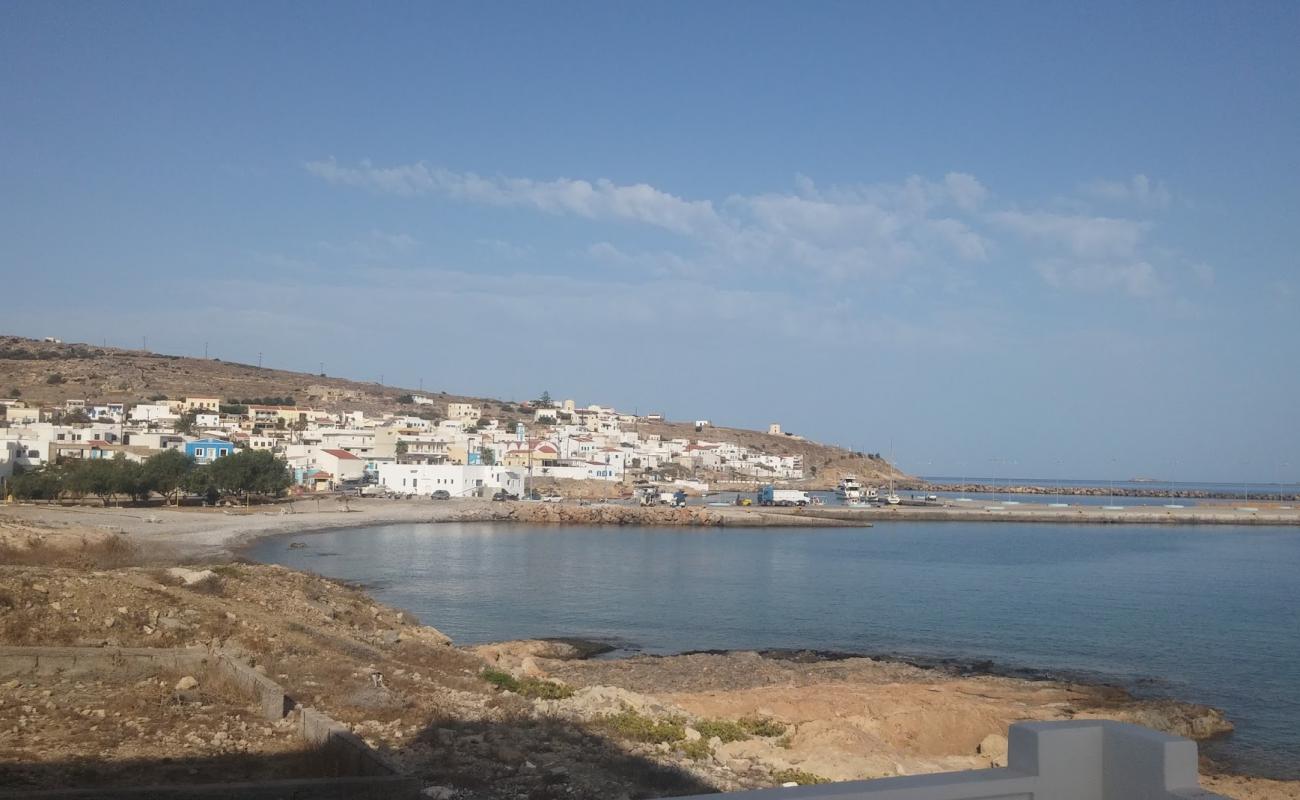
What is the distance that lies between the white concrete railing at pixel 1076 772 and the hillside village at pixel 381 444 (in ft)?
192

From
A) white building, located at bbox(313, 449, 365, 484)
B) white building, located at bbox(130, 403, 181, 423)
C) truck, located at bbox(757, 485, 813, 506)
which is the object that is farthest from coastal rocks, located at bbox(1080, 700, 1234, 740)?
white building, located at bbox(130, 403, 181, 423)

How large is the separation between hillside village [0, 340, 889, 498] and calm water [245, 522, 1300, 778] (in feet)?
66.8

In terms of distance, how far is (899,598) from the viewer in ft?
110

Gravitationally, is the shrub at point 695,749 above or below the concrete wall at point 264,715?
below

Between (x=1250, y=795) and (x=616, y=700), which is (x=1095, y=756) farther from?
(x=1250, y=795)

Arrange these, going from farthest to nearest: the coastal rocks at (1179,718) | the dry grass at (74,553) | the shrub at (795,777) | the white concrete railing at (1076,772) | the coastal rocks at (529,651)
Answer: the dry grass at (74,553), the coastal rocks at (529,651), the coastal rocks at (1179,718), the shrub at (795,777), the white concrete railing at (1076,772)

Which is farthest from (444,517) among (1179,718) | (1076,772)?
(1076,772)

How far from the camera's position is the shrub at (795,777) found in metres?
9.70

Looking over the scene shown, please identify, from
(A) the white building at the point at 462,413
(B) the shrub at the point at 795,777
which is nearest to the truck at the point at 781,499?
(A) the white building at the point at 462,413

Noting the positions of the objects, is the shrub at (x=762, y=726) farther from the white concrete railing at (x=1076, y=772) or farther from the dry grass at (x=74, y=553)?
the dry grass at (x=74, y=553)

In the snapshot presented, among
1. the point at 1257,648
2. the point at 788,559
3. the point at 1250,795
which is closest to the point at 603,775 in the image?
the point at 1250,795

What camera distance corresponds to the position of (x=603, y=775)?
906cm

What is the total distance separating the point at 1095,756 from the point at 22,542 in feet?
79.6

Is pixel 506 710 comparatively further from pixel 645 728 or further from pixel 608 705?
pixel 645 728
